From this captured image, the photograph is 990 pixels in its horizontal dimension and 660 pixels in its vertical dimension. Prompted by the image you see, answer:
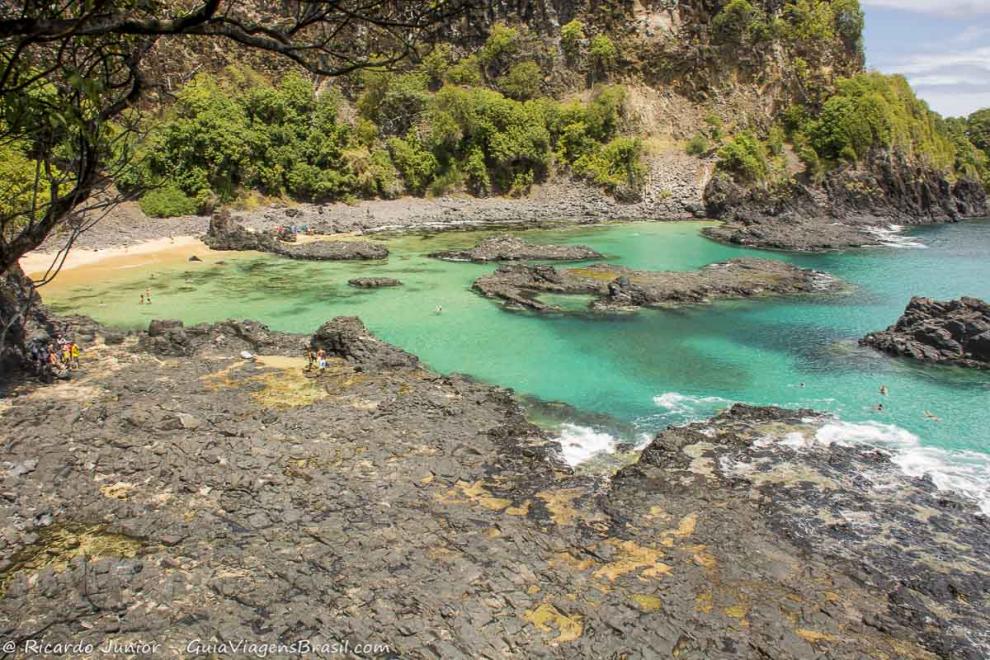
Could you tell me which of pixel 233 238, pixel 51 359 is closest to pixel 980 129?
pixel 233 238

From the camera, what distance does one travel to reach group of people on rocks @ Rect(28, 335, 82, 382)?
57.4 feet

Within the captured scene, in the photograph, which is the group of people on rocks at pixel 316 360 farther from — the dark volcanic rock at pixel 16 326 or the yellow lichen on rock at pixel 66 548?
the yellow lichen on rock at pixel 66 548

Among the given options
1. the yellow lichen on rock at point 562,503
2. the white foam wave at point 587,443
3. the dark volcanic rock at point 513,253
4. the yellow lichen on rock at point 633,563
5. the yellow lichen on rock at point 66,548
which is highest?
the dark volcanic rock at point 513,253

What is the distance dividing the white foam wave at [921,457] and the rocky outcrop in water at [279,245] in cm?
2888

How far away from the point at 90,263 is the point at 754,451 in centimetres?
3583

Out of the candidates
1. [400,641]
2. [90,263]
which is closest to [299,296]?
[90,263]

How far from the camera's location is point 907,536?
12219 mm

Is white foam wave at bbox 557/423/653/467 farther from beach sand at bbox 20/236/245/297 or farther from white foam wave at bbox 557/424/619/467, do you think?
beach sand at bbox 20/236/245/297

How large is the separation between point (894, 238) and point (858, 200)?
37.2 feet

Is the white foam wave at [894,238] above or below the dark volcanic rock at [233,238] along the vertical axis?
below

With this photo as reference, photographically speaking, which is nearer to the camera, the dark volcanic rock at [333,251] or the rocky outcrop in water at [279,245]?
the dark volcanic rock at [333,251]

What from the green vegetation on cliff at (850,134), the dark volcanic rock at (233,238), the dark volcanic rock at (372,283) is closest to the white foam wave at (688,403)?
the dark volcanic rock at (372,283)

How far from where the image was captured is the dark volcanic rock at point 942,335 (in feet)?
76.1

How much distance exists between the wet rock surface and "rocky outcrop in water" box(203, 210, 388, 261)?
10.1 meters
